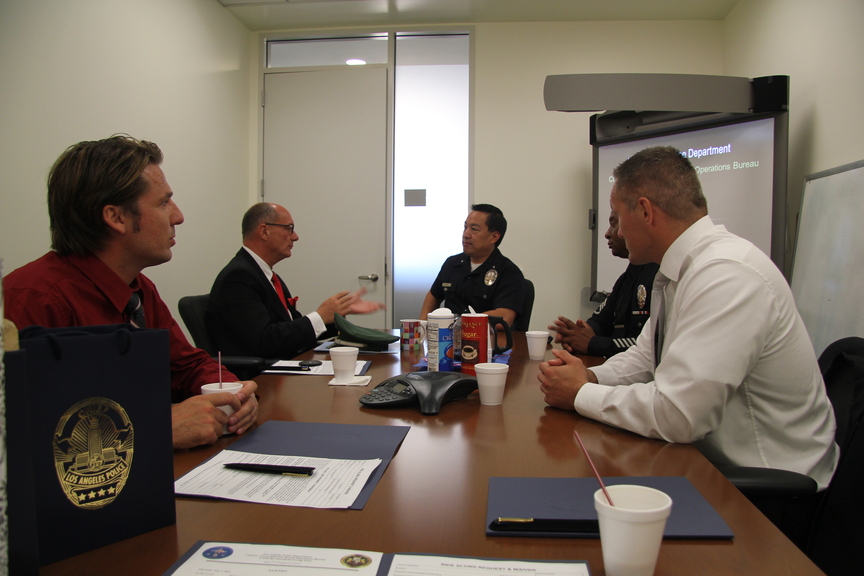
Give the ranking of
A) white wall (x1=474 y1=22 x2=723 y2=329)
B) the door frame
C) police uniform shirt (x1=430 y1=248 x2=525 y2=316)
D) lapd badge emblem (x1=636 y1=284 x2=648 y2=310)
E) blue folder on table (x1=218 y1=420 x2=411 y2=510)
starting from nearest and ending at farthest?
blue folder on table (x1=218 y1=420 x2=411 y2=510), lapd badge emblem (x1=636 y1=284 x2=648 y2=310), police uniform shirt (x1=430 y1=248 x2=525 y2=316), white wall (x1=474 y1=22 x2=723 y2=329), the door frame

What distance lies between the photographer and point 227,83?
14.7ft

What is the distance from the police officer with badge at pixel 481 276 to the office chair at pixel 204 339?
1.41m

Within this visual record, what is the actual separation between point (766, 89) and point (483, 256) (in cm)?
190

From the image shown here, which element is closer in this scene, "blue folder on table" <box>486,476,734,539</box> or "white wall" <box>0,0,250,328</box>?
"blue folder on table" <box>486,476,734,539</box>

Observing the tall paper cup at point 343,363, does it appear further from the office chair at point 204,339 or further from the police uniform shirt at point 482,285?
the police uniform shirt at point 482,285

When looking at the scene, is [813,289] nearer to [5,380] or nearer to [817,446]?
[817,446]

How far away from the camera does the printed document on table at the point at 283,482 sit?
0.88 m

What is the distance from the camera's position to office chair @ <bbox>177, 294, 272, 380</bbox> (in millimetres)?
2344

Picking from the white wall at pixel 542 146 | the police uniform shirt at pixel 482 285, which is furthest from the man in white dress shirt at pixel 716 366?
the white wall at pixel 542 146

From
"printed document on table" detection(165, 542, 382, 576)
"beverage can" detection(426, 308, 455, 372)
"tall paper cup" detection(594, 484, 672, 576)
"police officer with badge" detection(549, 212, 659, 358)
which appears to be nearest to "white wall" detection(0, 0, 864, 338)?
"police officer with badge" detection(549, 212, 659, 358)

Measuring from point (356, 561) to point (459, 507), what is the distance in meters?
0.21

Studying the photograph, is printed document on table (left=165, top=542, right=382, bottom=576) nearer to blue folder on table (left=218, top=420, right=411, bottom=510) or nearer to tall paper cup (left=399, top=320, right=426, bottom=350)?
blue folder on table (left=218, top=420, right=411, bottom=510)

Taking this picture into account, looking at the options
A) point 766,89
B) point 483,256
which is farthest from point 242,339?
point 766,89

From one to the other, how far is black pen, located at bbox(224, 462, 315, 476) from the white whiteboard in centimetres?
254
